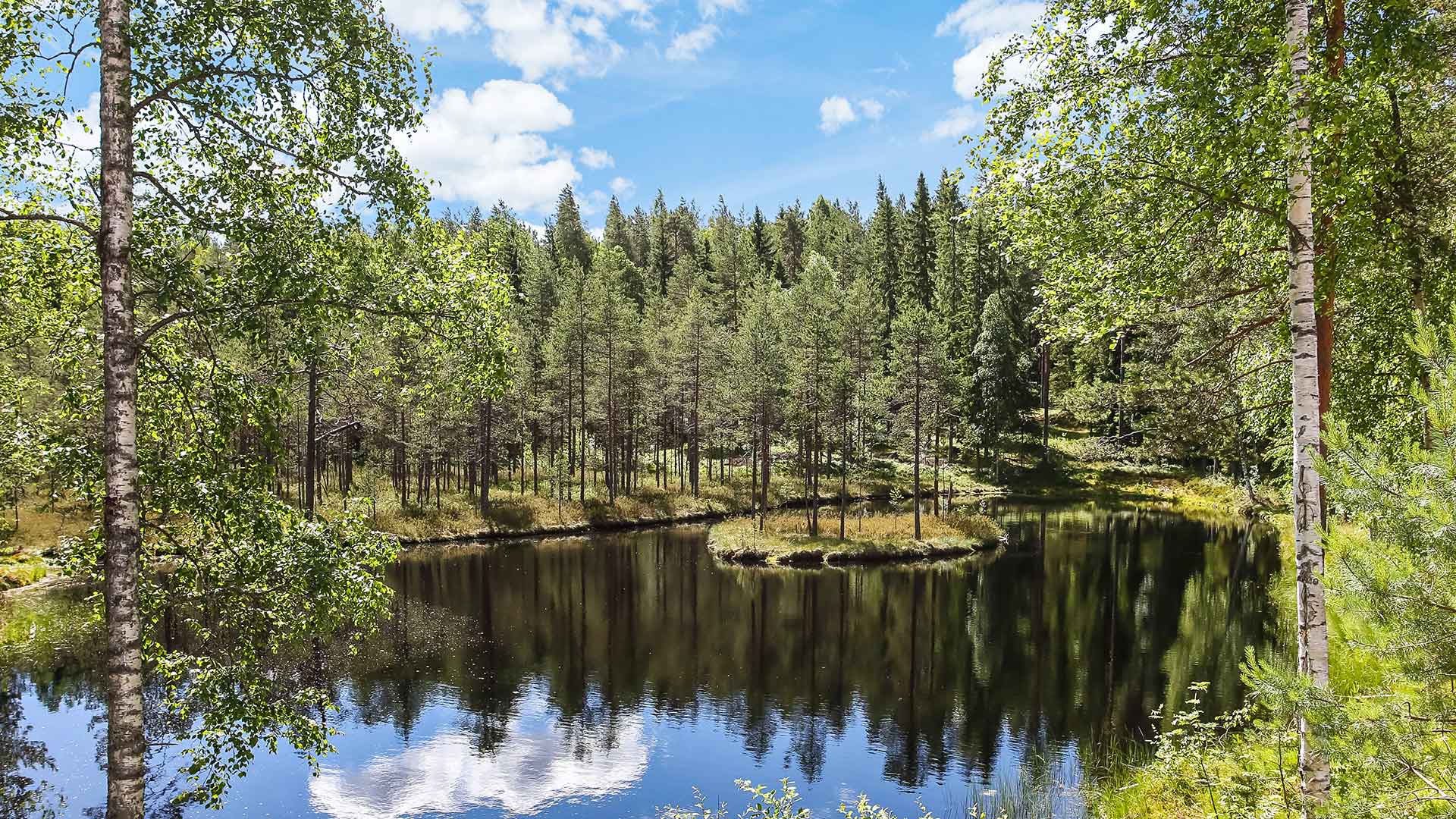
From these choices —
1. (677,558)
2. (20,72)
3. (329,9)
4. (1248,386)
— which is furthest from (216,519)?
(677,558)

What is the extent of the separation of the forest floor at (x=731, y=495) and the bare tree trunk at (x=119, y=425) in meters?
36.0

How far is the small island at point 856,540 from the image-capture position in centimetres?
4156

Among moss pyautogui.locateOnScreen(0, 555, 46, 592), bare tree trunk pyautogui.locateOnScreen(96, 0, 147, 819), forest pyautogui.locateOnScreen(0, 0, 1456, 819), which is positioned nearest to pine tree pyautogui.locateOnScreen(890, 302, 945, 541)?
forest pyautogui.locateOnScreen(0, 0, 1456, 819)

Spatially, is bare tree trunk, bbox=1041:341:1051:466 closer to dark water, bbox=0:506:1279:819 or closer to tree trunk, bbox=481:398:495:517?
dark water, bbox=0:506:1279:819

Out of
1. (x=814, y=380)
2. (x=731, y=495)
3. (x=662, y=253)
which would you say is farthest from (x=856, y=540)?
(x=662, y=253)

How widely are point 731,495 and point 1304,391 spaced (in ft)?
174

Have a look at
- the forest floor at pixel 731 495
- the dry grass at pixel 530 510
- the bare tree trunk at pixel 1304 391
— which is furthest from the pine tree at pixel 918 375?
the bare tree trunk at pixel 1304 391

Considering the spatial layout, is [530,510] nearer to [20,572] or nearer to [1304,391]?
[20,572]

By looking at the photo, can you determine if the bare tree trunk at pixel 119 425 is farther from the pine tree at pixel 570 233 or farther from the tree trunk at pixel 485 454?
the pine tree at pixel 570 233

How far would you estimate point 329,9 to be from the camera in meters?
7.25

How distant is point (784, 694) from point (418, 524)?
3216 centimetres

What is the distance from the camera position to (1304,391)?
24.3 ft

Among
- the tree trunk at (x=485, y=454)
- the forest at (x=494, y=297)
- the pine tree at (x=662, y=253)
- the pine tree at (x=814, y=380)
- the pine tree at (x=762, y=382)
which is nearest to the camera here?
the forest at (x=494, y=297)

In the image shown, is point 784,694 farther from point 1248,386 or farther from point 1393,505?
point 1393,505
